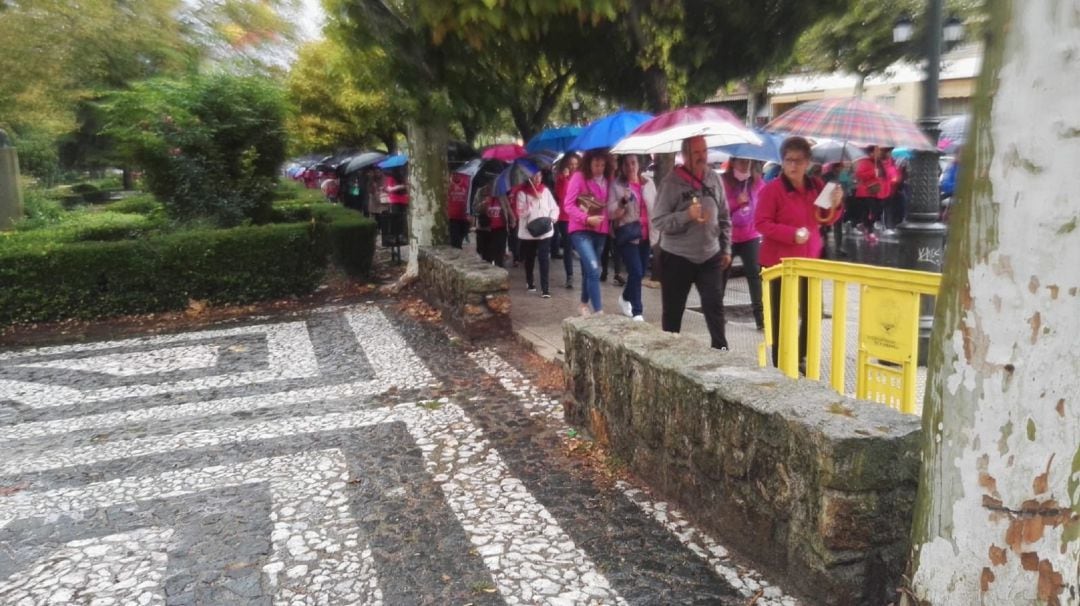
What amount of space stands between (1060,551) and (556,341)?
5130mm

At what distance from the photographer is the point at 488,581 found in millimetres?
3180

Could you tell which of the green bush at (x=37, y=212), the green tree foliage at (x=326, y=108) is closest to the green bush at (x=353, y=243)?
the green bush at (x=37, y=212)

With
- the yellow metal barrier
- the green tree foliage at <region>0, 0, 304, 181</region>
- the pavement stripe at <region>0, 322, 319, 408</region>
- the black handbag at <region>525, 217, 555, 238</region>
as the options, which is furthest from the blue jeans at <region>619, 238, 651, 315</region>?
the green tree foliage at <region>0, 0, 304, 181</region>

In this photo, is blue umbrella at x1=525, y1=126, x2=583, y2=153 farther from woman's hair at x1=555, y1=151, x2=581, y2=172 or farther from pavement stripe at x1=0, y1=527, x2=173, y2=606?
pavement stripe at x1=0, y1=527, x2=173, y2=606

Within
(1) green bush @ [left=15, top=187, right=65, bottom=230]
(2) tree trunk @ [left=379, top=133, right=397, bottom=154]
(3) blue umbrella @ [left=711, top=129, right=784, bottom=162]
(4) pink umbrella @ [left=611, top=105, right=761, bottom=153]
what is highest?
(2) tree trunk @ [left=379, top=133, right=397, bottom=154]

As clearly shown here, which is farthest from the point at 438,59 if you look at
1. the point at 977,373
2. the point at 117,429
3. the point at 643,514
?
the point at 977,373

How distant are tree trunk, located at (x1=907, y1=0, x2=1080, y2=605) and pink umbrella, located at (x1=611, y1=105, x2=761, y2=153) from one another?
11.5 feet

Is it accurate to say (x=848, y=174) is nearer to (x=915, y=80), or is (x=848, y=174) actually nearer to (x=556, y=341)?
(x=556, y=341)

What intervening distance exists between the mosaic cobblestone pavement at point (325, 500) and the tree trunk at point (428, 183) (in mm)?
3101

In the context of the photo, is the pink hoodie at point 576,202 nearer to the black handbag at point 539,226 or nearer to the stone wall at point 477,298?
the stone wall at point 477,298

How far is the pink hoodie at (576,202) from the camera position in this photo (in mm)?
7113

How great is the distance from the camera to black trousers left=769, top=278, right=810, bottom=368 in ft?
14.8

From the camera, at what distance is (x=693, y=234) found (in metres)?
5.39

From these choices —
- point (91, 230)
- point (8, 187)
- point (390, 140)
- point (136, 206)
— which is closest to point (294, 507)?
point (91, 230)
